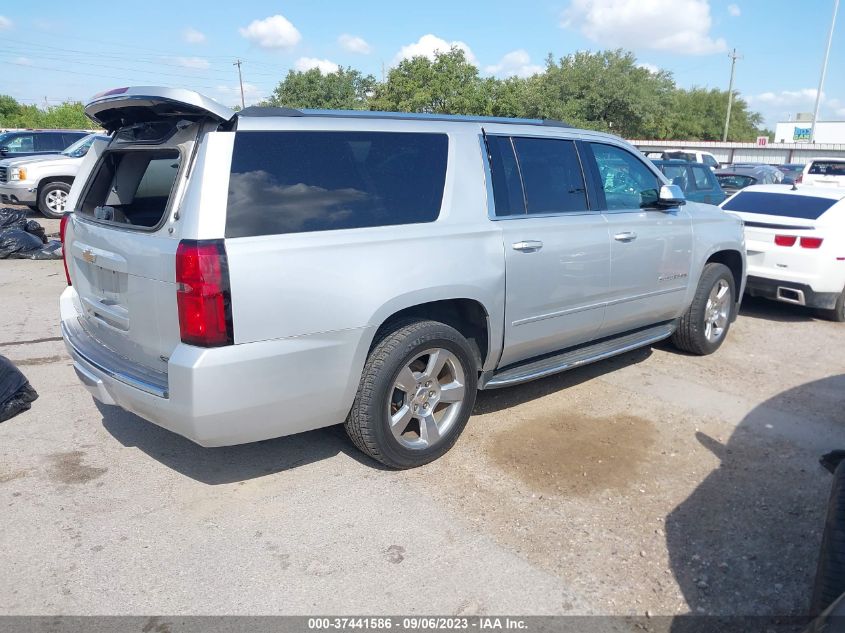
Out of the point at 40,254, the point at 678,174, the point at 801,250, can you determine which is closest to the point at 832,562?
the point at 801,250

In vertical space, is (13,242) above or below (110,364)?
below

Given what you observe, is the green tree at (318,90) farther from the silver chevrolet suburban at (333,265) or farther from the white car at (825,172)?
the silver chevrolet suburban at (333,265)

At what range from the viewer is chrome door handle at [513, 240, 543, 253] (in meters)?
4.10

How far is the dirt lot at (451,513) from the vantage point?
2.86 metres

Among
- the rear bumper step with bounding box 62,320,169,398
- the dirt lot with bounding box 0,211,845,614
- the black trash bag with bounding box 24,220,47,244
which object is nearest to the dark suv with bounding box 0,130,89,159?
the black trash bag with bounding box 24,220,47,244

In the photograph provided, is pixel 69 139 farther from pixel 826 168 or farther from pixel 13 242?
pixel 826 168

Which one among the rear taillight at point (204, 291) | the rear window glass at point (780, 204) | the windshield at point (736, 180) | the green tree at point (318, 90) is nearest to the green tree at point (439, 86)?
the green tree at point (318, 90)

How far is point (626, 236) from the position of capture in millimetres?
4863

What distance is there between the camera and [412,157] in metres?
3.81

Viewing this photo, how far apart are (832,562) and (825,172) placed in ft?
59.9

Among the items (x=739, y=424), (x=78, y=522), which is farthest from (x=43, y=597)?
(x=739, y=424)

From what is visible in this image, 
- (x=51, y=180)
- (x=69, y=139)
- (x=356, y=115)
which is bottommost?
(x=51, y=180)

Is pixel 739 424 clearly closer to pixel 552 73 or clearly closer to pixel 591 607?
pixel 591 607

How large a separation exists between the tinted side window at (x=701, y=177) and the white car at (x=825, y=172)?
261 inches
